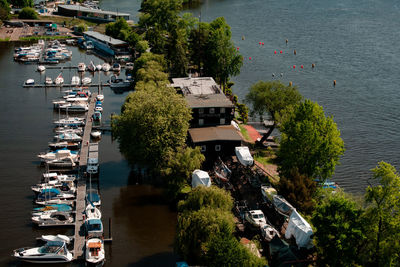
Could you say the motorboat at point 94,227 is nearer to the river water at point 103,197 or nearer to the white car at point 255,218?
the river water at point 103,197

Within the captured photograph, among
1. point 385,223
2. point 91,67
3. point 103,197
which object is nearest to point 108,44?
point 91,67

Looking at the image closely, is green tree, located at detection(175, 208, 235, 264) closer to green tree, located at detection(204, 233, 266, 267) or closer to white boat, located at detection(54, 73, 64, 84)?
green tree, located at detection(204, 233, 266, 267)

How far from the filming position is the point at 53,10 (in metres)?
169

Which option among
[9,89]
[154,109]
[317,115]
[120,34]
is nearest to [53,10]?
[120,34]

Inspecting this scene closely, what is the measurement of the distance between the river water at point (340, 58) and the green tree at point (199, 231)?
2898 cm

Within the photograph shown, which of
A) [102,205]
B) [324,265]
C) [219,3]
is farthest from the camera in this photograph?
[219,3]

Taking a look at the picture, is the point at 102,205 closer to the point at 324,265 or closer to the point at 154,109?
the point at 154,109

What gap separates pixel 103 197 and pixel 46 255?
1356 centimetres

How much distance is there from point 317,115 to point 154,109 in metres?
21.8

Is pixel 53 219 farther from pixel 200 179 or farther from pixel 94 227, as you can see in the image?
pixel 200 179

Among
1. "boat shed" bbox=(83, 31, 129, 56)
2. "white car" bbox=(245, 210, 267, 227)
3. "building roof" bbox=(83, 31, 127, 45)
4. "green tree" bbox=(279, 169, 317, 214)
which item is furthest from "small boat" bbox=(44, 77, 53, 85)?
"green tree" bbox=(279, 169, 317, 214)

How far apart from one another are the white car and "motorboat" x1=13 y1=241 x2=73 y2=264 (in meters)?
20.0

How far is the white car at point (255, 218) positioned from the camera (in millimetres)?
51500

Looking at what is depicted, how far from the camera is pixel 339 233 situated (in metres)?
41.1
